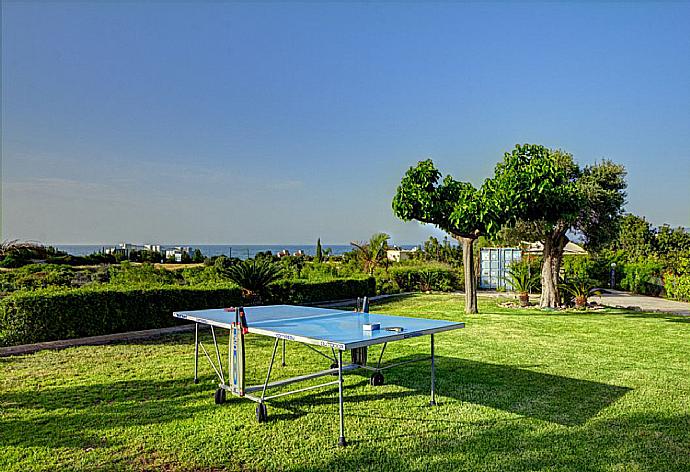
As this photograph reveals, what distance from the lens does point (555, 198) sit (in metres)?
10.6

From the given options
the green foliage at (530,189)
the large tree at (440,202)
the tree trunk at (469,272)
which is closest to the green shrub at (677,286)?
the green foliage at (530,189)

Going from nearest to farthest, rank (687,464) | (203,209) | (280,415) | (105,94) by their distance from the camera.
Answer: (687,464) < (280,415) < (105,94) < (203,209)

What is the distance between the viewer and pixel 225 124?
662 inches

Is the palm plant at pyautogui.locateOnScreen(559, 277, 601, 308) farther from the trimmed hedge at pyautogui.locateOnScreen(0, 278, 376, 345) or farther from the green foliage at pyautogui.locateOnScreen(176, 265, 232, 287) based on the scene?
the green foliage at pyautogui.locateOnScreen(176, 265, 232, 287)

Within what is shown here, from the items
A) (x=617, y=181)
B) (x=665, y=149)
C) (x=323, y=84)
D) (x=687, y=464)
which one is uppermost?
(x=323, y=84)

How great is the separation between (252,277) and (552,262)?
7.52 meters

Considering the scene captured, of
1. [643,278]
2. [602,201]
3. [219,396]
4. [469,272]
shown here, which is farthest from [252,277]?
[643,278]

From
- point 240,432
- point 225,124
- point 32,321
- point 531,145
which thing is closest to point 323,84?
point 225,124

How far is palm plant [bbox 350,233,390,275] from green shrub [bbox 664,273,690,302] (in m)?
9.76

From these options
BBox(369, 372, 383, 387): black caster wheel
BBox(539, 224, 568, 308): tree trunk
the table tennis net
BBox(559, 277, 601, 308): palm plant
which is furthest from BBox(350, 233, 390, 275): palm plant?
BBox(369, 372, 383, 387): black caster wheel

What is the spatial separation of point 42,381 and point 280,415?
325 centimetres

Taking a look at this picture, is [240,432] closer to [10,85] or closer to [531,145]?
[531,145]

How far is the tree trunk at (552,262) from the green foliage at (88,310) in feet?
27.8

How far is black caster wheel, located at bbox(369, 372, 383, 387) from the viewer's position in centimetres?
571
